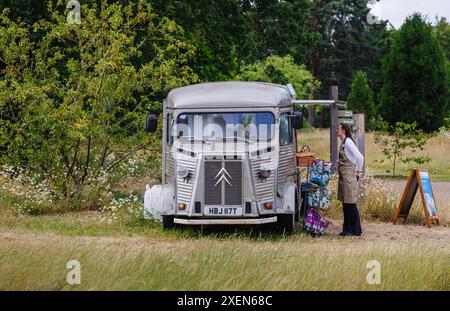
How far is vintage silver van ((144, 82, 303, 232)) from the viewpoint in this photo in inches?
508

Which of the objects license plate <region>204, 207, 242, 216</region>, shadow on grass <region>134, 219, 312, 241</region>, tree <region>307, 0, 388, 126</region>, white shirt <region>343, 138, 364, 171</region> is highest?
tree <region>307, 0, 388, 126</region>

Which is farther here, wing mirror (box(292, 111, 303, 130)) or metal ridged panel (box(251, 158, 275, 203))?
wing mirror (box(292, 111, 303, 130))

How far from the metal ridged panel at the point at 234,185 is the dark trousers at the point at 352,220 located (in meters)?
2.04

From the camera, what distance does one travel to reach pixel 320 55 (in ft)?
231

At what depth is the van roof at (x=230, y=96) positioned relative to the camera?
44.0ft

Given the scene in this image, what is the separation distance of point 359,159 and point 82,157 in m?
5.88

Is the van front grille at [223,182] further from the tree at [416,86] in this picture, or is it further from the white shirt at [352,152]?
the tree at [416,86]

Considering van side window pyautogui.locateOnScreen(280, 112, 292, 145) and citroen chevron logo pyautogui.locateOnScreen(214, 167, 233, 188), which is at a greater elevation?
van side window pyautogui.locateOnScreen(280, 112, 292, 145)

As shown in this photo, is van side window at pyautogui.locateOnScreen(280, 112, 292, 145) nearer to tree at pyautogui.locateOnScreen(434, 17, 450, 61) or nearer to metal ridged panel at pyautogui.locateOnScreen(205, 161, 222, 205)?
metal ridged panel at pyautogui.locateOnScreen(205, 161, 222, 205)

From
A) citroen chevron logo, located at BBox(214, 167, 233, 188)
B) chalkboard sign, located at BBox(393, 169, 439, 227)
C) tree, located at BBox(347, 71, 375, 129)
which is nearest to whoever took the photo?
citroen chevron logo, located at BBox(214, 167, 233, 188)

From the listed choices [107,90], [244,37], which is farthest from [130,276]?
[244,37]

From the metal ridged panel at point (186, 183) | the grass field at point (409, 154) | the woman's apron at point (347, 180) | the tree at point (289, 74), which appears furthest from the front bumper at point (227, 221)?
the tree at point (289, 74)

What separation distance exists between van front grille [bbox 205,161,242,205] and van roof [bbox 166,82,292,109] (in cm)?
106

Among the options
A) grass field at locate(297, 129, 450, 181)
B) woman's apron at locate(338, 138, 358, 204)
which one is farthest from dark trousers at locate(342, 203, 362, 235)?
grass field at locate(297, 129, 450, 181)
